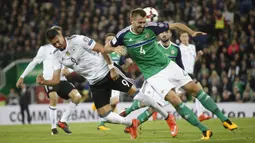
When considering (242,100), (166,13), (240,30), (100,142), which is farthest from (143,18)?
(166,13)

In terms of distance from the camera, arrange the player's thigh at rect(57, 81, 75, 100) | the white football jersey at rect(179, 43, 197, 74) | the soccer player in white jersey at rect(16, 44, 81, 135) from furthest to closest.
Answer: the white football jersey at rect(179, 43, 197, 74) < the player's thigh at rect(57, 81, 75, 100) < the soccer player in white jersey at rect(16, 44, 81, 135)

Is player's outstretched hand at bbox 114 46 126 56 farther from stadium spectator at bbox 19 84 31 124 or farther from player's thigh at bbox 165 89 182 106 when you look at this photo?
stadium spectator at bbox 19 84 31 124

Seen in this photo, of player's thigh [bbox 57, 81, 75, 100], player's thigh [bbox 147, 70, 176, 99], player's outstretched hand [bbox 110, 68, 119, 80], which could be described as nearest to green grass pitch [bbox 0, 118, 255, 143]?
player's thigh [bbox 147, 70, 176, 99]

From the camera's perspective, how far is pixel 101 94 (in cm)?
1322

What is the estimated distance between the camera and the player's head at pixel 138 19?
1242cm

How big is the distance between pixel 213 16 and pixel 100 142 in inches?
607

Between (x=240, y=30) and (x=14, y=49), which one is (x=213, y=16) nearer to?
(x=240, y=30)

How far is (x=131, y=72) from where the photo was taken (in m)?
25.9

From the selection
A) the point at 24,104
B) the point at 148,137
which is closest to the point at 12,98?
the point at 24,104

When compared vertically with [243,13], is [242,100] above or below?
below

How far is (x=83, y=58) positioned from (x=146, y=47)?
57.1 inches

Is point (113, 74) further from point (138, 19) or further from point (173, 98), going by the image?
point (173, 98)

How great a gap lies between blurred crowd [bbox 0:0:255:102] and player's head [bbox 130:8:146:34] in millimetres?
10688

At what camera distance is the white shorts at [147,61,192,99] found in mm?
12453
